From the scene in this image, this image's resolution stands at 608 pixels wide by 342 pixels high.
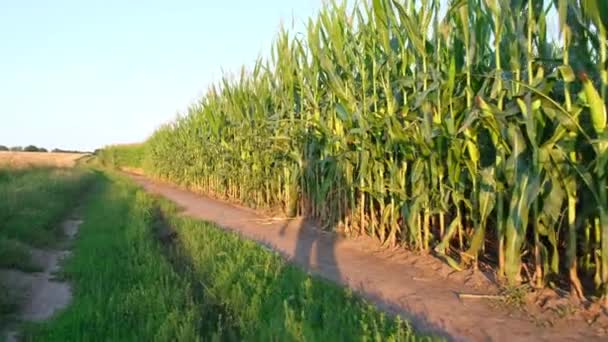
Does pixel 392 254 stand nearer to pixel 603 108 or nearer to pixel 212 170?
pixel 603 108

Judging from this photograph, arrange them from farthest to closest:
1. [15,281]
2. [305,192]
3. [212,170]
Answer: [212,170] < [305,192] < [15,281]

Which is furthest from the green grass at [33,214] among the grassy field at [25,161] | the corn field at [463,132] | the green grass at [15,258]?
the grassy field at [25,161]

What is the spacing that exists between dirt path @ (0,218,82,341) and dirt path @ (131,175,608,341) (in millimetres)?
2633

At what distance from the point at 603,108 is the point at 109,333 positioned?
3.83 metres

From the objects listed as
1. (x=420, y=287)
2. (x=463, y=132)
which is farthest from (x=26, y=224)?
(x=463, y=132)

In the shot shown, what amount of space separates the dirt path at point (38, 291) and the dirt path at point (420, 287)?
2.63 m

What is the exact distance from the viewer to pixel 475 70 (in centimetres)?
566

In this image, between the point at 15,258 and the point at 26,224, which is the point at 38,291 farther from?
the point at 26,224

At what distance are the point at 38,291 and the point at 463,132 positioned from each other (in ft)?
15.3

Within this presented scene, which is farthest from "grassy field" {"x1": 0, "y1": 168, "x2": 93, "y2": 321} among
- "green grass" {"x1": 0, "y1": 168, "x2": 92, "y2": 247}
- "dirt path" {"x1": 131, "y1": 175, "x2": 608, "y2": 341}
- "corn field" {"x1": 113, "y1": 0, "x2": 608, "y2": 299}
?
"corn field" {"x1": 113, "y1": 0, "x2": 608, "y2": 299}

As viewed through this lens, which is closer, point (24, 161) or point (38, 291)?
point (38, 291)

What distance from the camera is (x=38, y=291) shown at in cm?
628

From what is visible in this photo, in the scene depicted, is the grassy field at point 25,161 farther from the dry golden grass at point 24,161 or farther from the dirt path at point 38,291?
the dirt path at point 38,291

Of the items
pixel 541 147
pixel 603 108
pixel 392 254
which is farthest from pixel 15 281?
pixel 603 108
